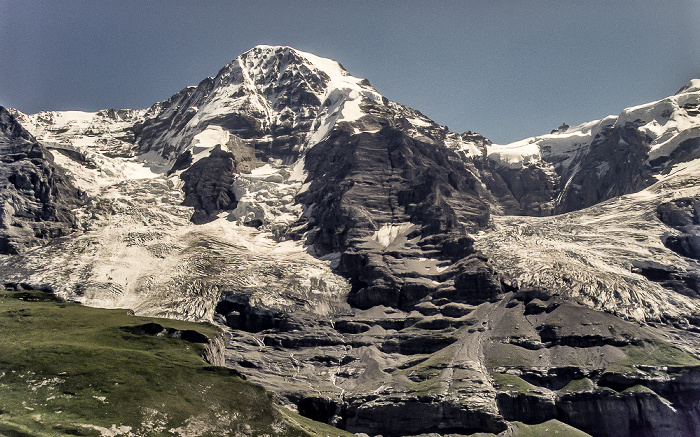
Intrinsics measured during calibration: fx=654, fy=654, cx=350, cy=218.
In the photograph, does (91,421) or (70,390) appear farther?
(70,390)

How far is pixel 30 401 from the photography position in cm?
13712

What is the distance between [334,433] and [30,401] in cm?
9214

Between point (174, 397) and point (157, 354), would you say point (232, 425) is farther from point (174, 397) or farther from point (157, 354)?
point (157, 354)

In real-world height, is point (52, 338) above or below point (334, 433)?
above

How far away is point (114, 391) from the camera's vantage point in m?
151

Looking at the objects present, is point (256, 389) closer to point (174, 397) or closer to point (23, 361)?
point (174, 397)

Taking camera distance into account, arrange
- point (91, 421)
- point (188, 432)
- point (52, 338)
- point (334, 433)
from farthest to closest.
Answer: point (334, 433)
point (52, 338)
point (188, 432)
point (91, 421)

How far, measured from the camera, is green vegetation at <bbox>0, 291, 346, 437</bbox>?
135000 mm

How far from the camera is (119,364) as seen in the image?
16738 cm

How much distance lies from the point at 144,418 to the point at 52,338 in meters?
53.1

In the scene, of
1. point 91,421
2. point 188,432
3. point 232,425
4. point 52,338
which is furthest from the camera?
point 52,338

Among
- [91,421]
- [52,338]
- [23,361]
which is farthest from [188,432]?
[52,338]

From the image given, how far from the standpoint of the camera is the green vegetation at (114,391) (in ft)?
443

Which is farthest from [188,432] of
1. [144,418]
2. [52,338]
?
[52,338]
